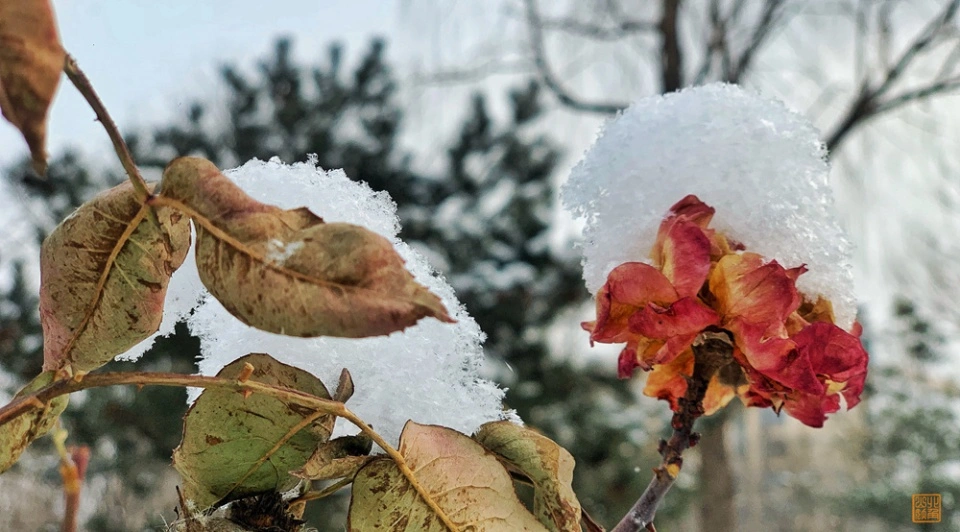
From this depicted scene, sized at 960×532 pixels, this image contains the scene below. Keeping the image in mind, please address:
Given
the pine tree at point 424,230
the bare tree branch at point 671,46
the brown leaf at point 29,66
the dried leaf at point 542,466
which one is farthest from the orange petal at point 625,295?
the bare tree branch at point 671,46

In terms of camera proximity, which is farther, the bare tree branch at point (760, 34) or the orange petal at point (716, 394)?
the bare tree branch at point (760, 34)

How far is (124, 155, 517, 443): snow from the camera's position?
214mm

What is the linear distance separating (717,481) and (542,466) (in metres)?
2.80

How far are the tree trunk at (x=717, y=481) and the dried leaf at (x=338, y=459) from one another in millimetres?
2718

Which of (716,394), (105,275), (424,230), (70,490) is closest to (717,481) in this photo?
(424,230)

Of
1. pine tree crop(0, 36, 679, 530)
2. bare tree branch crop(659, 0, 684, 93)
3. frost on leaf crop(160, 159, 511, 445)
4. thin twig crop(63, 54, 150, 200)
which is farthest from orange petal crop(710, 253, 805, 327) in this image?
bare tree branch crop(659, 0, 684, 93)

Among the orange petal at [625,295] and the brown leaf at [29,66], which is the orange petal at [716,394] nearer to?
the orange petal at [625,295]

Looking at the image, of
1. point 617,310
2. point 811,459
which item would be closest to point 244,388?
point 617,310

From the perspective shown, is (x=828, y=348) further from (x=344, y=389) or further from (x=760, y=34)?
(x=760, y=34)

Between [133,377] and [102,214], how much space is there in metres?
0.06

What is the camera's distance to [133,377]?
0.44ft

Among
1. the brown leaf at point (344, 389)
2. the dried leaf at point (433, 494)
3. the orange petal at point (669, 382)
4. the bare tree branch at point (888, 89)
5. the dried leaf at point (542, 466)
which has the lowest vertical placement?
the bare tree branch at point (888, 89)

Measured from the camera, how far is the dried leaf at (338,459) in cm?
17

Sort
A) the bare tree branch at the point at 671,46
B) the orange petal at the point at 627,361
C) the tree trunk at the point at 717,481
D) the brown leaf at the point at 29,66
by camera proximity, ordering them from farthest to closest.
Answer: the bare tree branch at the point at 671,46
the tree trunk at the point at 717,481
the orange petal at the point at 627,361
the brown leaf at the point at 29,66
